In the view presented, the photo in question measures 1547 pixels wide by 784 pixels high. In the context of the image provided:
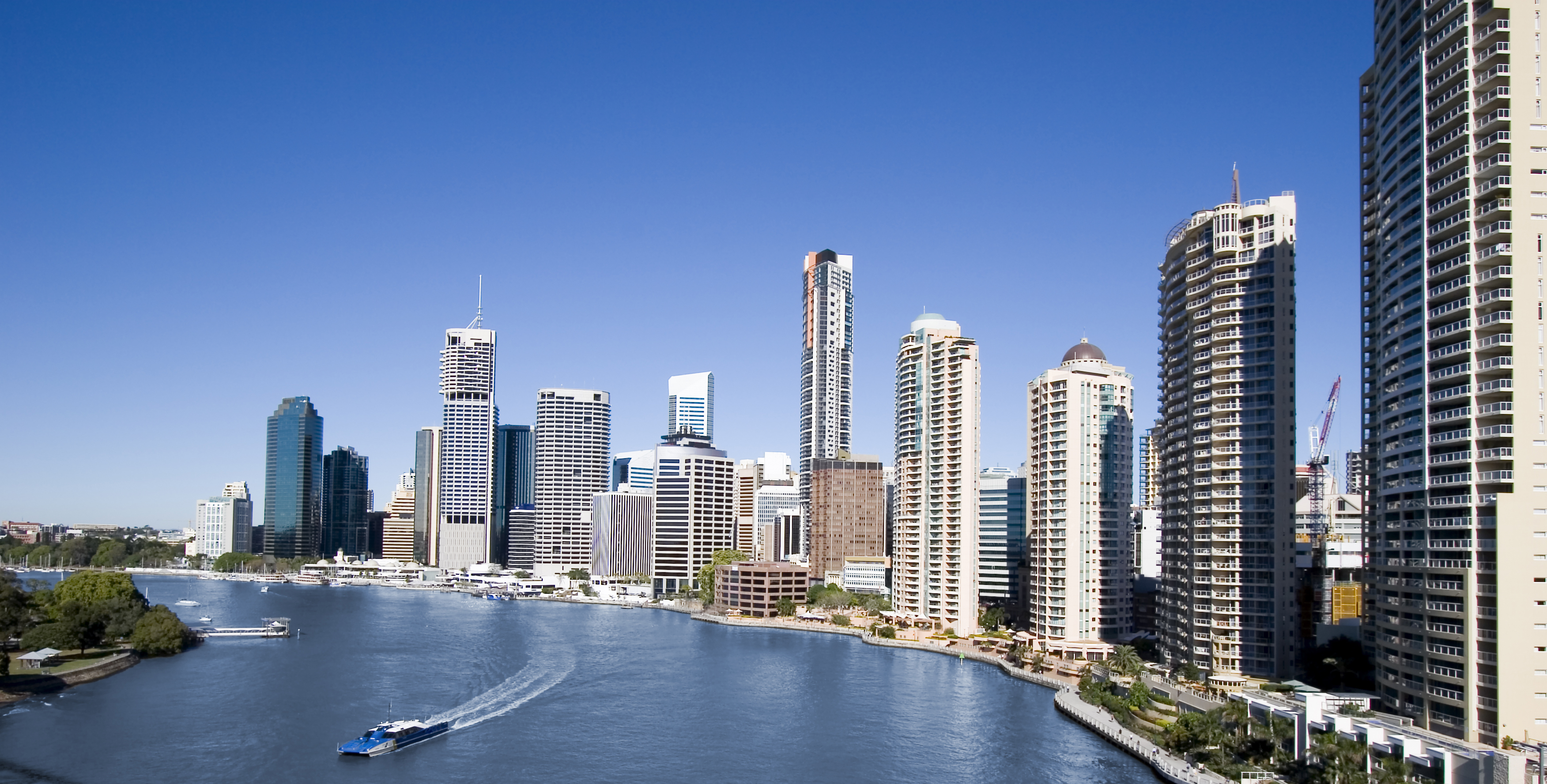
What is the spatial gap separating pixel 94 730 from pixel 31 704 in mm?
9475


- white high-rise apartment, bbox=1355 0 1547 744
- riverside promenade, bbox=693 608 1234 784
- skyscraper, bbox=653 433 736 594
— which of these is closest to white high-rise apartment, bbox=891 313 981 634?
riverside promenade, bbox=693 608 1234 784

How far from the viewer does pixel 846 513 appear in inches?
5935

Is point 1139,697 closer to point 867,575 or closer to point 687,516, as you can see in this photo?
point 867,575

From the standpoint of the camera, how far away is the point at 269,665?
79.1 metres

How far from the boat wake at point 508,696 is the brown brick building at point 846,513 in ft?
234

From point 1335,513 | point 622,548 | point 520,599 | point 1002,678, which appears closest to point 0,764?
point 1002,678

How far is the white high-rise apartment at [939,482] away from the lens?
103625mm

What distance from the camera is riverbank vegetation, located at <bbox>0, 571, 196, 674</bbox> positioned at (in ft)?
244

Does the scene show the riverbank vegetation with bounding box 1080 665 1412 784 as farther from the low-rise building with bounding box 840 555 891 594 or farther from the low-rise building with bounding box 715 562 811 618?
the low-rise building with bounding box 840 555 891 594

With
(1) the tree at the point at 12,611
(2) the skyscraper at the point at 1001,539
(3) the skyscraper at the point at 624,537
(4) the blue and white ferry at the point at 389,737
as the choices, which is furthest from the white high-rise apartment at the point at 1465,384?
(3) the skyscraper at the point at 624,537

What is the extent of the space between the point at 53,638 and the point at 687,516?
99.1 metres

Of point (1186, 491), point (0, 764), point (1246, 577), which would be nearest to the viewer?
point (0, 764)

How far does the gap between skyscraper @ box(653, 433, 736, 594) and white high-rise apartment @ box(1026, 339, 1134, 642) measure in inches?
3108

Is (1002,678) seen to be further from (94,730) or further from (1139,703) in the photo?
(94,730)
